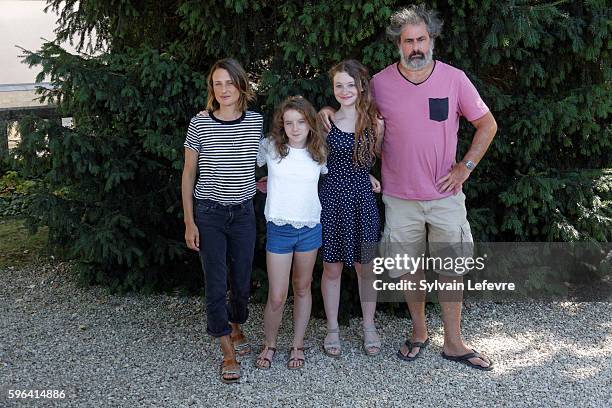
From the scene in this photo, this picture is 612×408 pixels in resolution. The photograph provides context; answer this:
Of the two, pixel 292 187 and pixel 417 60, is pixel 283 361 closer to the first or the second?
pixel 292 187

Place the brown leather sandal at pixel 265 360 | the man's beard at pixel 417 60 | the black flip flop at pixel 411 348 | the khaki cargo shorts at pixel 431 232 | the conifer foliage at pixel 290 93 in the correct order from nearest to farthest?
the man's beard at pixel 417 60
the khaki cargo shorts at pixel 431 232
the brown leather sandal at pixel 265 360
the black flip flop at pixel 411 348
the conifer foliage at pixel 290 93

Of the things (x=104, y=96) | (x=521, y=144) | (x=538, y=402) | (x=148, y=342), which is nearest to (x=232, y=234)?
(x=148, y=342)

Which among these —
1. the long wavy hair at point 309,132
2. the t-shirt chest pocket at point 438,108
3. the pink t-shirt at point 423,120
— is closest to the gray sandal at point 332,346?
the pink t-shirt at point 423,120

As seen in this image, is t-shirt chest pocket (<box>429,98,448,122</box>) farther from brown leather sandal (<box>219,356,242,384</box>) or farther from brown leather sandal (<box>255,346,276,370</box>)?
brown leather sandal (<box>219,356,242,384</box>)

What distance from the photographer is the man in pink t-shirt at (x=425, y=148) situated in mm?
3771

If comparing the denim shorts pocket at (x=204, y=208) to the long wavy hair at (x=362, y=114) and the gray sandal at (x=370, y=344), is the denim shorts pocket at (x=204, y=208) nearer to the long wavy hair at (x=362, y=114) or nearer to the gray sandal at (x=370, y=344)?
the long wavy hair at (x=362, y=114)

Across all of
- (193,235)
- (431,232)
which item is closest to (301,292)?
(193,235)

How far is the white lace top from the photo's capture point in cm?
382

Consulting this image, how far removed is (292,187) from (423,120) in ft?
2.56

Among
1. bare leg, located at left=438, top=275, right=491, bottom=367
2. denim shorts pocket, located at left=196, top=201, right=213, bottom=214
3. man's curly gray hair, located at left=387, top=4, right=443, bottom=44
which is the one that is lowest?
bare leg, located at left=438, top=275, right=491, bottom=367

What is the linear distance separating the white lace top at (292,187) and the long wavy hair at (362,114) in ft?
0.81

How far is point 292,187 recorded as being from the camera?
383cm

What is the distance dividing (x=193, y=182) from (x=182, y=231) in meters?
1.69
